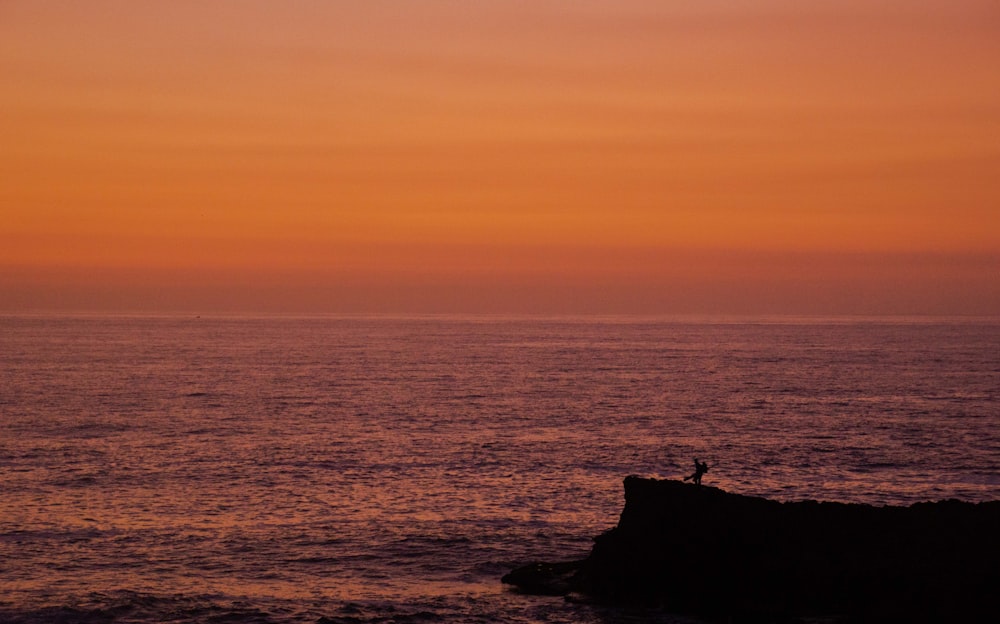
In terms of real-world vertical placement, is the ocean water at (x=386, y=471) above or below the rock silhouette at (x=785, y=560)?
below

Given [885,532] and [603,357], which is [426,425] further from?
[603,357]

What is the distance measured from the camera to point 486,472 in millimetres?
47594

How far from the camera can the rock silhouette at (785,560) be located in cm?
2356

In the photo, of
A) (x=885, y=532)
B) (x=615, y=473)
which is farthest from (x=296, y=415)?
(x=885, y=532)

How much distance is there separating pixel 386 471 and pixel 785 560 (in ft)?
86.5

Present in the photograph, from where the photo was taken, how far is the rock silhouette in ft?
77.3

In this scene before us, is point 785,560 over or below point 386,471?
over

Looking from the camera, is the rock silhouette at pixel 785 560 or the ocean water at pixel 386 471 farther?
the ocean water at pixel 386 471

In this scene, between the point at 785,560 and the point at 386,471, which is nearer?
the point at 785,560

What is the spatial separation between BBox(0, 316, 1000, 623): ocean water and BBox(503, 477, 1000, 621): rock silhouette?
1518 mm

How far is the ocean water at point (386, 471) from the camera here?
96.0 feet

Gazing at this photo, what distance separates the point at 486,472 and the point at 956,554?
86.4 feet

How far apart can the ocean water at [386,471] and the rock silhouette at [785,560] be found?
59.8 inches

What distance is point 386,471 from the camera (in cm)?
4850
